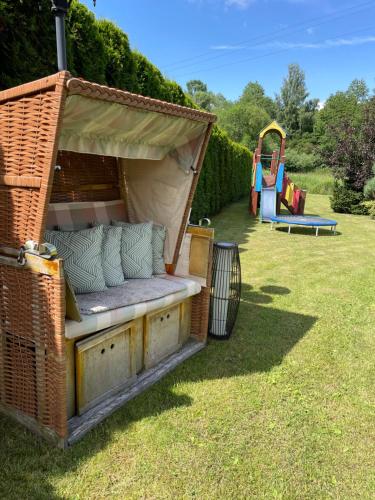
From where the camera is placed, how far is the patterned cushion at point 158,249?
360 centimetres

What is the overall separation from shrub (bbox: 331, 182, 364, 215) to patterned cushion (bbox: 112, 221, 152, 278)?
13.2 m

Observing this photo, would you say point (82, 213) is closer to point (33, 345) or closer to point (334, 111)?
point (33, 345)

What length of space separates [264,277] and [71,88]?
4.82 m

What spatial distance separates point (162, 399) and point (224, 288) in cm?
135

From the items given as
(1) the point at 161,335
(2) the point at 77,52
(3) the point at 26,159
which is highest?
(2) the point at 77,52

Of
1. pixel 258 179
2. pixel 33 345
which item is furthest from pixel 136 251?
pixel 258 179

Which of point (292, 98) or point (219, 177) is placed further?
point (292, 98)

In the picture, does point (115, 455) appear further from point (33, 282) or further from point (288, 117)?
point (288, 117)

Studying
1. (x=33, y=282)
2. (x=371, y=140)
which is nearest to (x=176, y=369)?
(x=33, y=282)

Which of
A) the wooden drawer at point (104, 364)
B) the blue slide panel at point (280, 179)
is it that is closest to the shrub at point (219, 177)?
the blue slide panel at point (280, 179)

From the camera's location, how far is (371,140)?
1496cm

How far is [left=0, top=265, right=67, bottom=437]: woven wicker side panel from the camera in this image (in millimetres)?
2104

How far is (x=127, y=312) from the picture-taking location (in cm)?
264

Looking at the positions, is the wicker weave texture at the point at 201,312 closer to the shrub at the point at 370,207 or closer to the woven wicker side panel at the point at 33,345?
the woven wicker side panel at the point at 33,345
